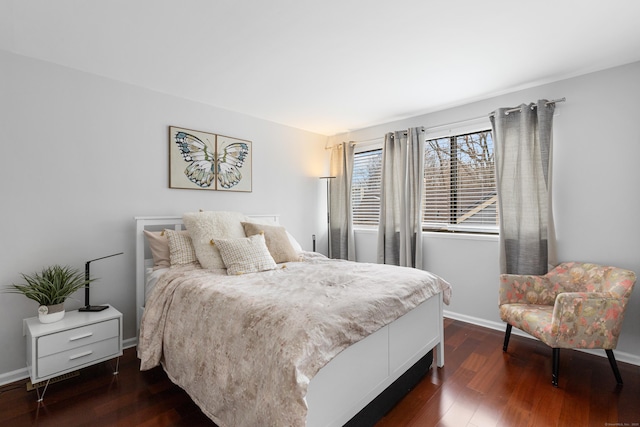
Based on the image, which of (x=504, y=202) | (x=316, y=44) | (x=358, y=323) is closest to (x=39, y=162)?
(x=316, y=44)

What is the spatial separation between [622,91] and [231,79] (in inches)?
133

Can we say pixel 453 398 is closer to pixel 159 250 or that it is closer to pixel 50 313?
pixel 159 250

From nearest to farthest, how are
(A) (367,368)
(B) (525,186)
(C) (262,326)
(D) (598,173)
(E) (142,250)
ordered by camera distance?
(C) (262,326) → (A) (367,368) → (D) (598,173) → (E) (142,250) → (B) (525,186)

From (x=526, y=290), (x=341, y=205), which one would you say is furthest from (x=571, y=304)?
(x=341, y=205)

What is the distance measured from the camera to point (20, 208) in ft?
7.37

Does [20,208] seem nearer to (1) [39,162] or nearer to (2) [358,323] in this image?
(1) [39,162]

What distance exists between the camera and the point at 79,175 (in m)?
2.50

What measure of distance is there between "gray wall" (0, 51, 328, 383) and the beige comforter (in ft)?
2.84

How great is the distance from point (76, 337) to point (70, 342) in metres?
0.04

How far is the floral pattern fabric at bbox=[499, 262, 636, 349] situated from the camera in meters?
2.04

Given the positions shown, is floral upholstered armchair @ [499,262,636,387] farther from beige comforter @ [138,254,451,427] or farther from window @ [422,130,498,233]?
window @ [422,130,498,233]

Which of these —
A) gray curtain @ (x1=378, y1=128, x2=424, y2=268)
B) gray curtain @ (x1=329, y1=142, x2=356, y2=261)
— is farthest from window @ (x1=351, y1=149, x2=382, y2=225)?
gray curtain @ (x1=378, y1=128, x2=424, y2=268)

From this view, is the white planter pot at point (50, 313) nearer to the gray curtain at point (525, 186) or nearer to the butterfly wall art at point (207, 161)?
the butterfly wall art at point (207, 161)

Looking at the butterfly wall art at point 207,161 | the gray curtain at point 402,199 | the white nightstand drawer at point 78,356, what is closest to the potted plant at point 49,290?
the white nightstand drawer at point 78,356
